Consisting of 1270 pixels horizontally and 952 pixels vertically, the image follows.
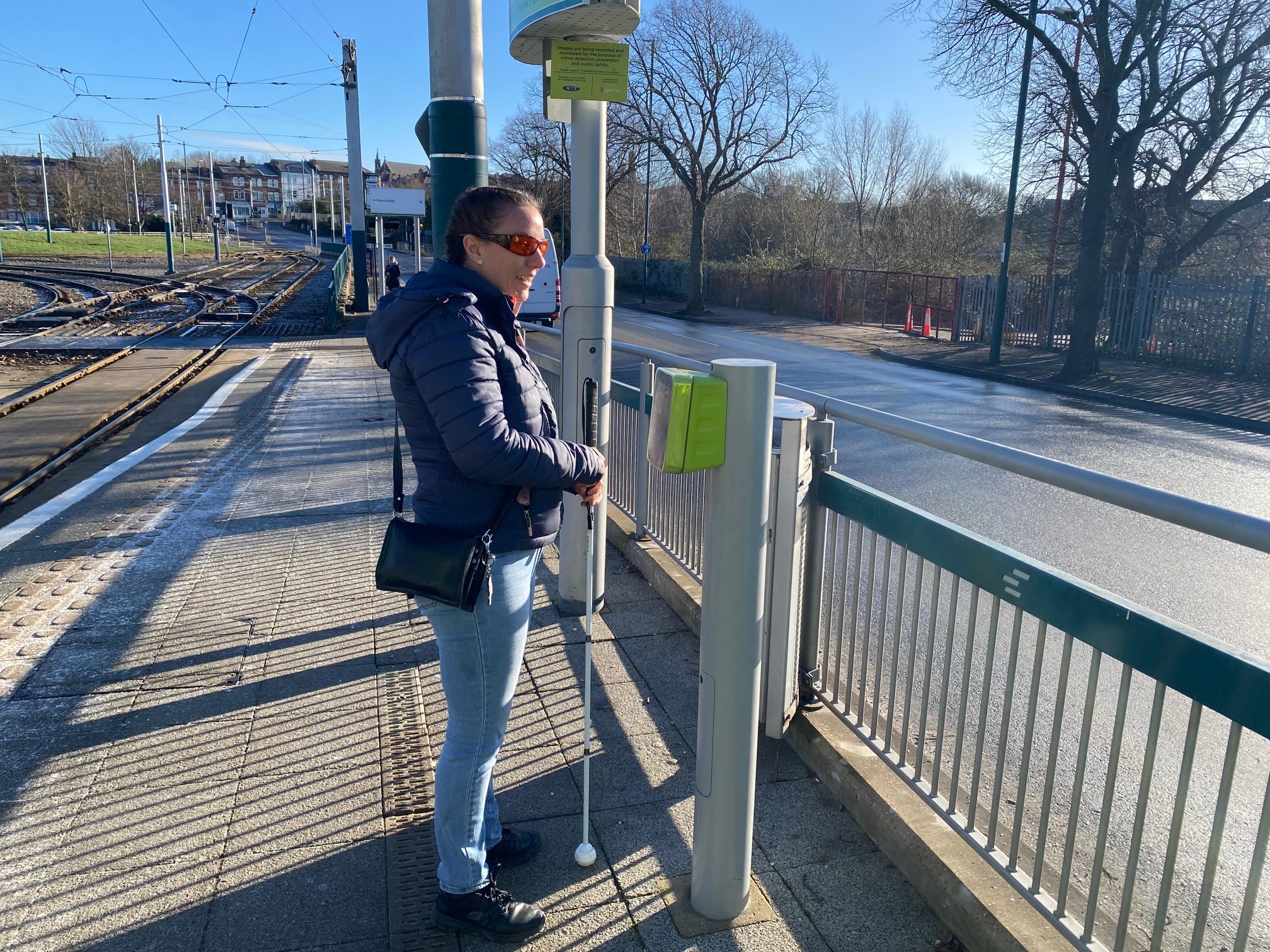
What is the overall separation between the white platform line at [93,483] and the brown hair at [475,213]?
4.76 meters

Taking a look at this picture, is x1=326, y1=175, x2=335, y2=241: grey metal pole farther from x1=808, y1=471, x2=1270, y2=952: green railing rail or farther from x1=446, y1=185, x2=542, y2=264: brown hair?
x1=446, y1=185, x2=542, y2=264: brown hair

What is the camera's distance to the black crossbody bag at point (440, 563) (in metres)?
2.21

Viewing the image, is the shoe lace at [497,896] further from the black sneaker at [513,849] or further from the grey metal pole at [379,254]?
the grey metal pole at [379,254]

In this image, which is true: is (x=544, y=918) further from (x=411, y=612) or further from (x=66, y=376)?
(x=66, y=376)

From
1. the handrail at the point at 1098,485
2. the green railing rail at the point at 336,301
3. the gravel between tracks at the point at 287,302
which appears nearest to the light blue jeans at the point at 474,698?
the handrail at the point at 1098,485

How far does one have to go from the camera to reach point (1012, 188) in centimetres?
2011

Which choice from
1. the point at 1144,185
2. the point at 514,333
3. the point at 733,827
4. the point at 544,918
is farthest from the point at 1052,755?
the point at 1144,185

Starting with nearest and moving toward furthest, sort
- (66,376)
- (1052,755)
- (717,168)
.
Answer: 1. (1052,755)
2. (66,376)
3. (717,168)

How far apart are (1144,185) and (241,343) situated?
20556mm

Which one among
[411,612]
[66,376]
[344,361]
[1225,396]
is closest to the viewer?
[411,612]

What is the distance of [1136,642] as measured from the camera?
76.5 inches

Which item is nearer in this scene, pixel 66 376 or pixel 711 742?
pixel 711 742

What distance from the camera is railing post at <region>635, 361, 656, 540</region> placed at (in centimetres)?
482

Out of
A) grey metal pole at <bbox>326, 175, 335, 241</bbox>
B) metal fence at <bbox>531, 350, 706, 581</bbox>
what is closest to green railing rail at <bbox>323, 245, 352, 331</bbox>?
metal fence at <bbox>531, 350, 706, 581</bbox>
